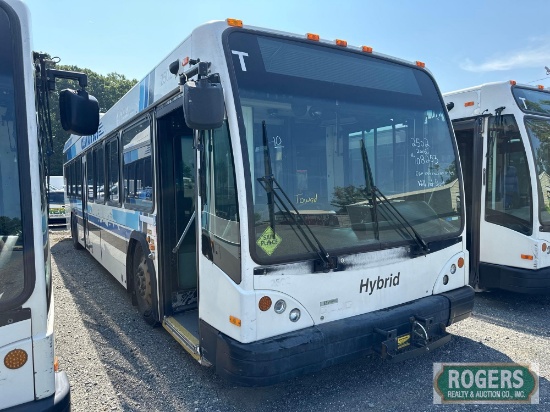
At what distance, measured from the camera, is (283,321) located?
297 centimetres

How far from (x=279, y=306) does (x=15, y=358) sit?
157 cm

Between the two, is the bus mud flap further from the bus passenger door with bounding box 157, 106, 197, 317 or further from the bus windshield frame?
the bus windshield frame

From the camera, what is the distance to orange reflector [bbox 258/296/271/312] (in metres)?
2.87

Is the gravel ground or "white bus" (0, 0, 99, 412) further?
the gravel ground

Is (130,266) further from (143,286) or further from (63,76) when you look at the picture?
(63,76)

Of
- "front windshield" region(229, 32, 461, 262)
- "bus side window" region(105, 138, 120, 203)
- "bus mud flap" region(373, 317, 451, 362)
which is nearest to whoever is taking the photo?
"front windshield" region(229, 32, 461, 262)

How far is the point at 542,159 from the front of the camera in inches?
210

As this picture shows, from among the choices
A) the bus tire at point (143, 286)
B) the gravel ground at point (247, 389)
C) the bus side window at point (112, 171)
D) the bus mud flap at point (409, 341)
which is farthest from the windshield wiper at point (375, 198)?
the bus side window at point (112, 171)

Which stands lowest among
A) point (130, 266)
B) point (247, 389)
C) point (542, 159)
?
point (247, 389)

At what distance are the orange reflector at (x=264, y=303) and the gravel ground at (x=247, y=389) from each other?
87cm

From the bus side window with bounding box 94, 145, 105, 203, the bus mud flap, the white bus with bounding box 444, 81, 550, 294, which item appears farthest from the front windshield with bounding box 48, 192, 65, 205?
the bus mud flap

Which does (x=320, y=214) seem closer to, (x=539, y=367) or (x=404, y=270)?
(x=404, y=270)

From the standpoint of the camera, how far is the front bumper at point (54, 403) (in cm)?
213

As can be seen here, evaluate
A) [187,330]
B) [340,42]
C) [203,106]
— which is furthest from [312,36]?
[187,330]
